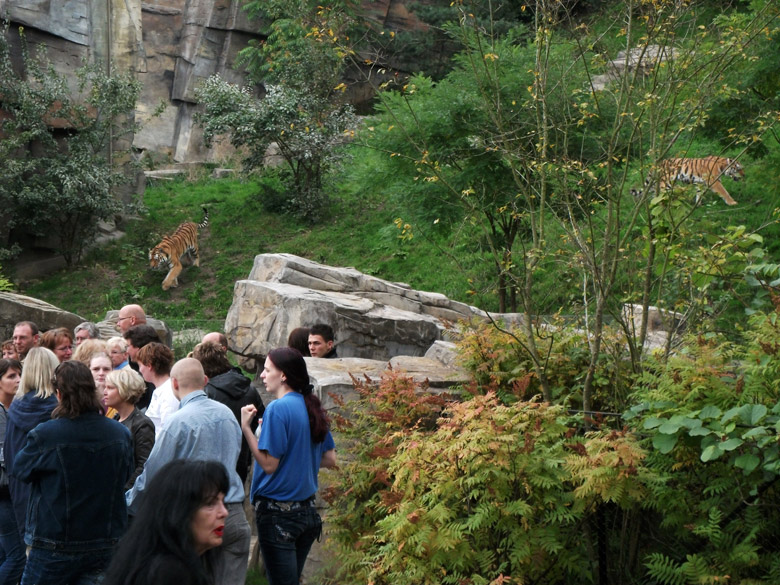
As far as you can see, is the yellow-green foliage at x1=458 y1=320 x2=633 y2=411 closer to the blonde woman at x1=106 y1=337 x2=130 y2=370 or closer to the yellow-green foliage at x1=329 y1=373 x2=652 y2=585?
the yellow-green foliage at x1=329 y1=373 x2=652 y2=585

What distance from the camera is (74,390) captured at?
490 centimetres

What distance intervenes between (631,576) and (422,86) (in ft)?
42.7

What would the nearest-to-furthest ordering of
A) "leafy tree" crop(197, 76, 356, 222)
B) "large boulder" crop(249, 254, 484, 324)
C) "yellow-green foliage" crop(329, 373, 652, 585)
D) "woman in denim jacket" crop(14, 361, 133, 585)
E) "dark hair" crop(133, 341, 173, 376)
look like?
"woman in denim jacket" crop(14, 361, 133, 585) → "yellow-green foliage" crop(329, 373, 652, 585) → "dark hair" crop(133, 341, 173, 376) → "large boulder" crop(249, 254, 484, 324) → "leafy tree" crop(197, 76, 356, 222)

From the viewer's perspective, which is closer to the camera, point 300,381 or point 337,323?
point 300,381

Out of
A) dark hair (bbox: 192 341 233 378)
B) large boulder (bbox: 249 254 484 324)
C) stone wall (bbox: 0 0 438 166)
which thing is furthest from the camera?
stone wall (bbox: 0 0 438 166)

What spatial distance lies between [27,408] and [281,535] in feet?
5.99

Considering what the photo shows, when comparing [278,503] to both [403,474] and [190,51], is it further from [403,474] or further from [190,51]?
[190,51]

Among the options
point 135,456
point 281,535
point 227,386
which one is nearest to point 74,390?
point 135,456

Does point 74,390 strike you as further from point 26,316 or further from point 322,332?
point 26,316

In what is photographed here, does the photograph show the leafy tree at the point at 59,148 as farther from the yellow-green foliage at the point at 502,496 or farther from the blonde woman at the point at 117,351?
the yellow-green foliage at the point at 502,496

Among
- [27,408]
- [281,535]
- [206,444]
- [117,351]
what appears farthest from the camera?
[117,351]

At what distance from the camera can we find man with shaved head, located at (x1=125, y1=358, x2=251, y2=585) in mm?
4969

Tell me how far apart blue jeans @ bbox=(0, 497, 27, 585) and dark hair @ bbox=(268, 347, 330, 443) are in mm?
2192

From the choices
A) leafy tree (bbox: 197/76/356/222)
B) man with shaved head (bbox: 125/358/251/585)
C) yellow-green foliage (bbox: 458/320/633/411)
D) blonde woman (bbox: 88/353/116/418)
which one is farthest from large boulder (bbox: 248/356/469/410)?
leafy tree (bbox: 197/76/356/222)
